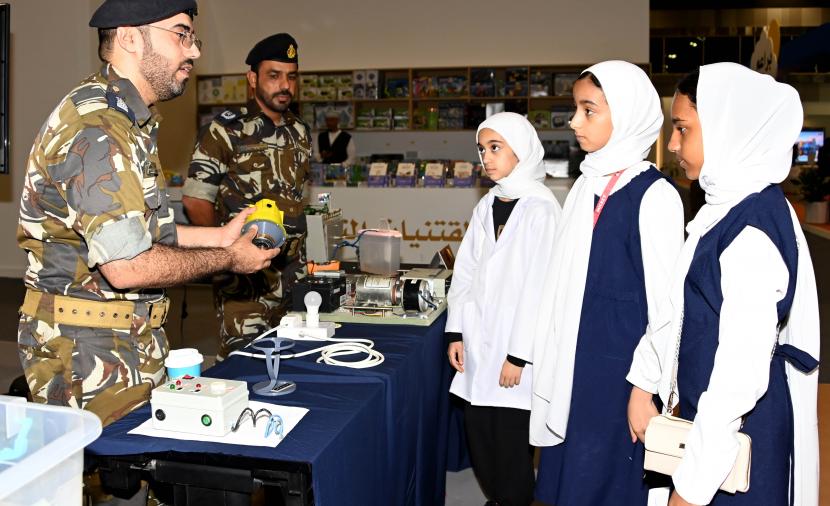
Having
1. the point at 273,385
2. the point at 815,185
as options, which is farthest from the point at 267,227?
the point at 815,185

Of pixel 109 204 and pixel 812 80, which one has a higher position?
pixel 812 80

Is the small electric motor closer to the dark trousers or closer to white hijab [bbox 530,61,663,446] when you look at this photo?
white hijab [bbox 530,61,663,446]

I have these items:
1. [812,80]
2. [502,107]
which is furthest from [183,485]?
[812,80]

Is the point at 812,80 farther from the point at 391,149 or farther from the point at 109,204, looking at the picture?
the point at 109,204

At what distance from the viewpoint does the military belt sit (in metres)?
1.79

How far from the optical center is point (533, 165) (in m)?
2.62

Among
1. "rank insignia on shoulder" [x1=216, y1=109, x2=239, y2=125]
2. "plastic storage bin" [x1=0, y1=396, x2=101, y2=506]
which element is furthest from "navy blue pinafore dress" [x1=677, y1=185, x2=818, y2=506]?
"rank insignia on shoulder" [x1=216, y1=109, x2=239, y2=125]

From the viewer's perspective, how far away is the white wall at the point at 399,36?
849 centimetres

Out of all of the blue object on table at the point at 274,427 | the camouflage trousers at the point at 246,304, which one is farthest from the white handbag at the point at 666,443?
the camouflage trousers at the point at 246,304

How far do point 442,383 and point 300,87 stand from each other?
277 inches

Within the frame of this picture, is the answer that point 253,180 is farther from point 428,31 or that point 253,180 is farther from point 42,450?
point 428,31

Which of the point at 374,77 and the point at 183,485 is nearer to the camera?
the point at 183,485

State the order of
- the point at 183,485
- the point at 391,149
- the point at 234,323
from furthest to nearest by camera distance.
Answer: the point at 391,149
the point at 234,323
the point at 183,485

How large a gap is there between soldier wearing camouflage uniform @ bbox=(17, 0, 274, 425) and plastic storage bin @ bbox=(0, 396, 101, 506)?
0.59 metres
